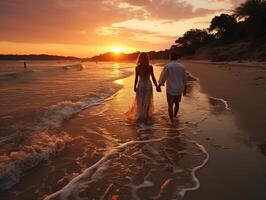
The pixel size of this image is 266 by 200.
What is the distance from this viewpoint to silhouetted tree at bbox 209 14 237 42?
6556 cm

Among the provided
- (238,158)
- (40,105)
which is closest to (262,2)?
(40,105)

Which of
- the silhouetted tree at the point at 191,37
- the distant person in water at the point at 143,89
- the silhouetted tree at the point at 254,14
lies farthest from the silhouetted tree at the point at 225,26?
the distant person in water at the point at 143,89

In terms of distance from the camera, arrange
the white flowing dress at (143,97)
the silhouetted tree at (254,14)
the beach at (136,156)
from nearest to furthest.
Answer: the beach at (136,156) < the white flowing dress at (143,97) < the silhouetted tree at (254,14)

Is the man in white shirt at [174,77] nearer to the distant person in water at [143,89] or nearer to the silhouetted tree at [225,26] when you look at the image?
the distant person in water at [143,89]

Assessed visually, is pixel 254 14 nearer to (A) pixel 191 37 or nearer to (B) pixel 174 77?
(B) pixel 174 77

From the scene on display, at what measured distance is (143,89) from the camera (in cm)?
885

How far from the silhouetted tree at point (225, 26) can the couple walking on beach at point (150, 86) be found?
5828 cm

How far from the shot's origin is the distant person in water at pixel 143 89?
28.5ft

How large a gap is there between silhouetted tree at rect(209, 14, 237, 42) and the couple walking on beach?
Result: 58.3 m

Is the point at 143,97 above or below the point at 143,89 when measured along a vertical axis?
below

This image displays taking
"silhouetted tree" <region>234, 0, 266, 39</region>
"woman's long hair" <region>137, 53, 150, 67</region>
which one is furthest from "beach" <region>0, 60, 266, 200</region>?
"silhouetted tree" <region>234, 0, 266, 39</region>

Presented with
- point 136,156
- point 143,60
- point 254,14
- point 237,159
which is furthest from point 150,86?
point 254,14

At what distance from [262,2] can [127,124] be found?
47317 millimetres

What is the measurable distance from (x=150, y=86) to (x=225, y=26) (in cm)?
6527
